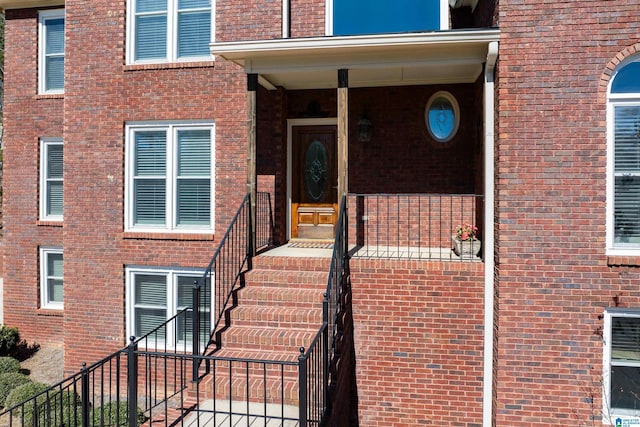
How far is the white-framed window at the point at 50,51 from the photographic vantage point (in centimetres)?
945

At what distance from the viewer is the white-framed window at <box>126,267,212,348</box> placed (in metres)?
7.51

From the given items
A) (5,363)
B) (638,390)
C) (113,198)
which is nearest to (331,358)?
(638,390)

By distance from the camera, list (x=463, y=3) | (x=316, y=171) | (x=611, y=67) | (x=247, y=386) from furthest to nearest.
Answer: (x=316, y=171), (x=463, y=3), (x=611, y=67), (x=247, y=386)

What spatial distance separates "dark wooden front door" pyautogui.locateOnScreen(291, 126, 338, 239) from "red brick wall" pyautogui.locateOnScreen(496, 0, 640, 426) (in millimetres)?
3401

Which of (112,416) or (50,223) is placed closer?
(112,416)

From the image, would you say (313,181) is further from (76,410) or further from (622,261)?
(76,410)

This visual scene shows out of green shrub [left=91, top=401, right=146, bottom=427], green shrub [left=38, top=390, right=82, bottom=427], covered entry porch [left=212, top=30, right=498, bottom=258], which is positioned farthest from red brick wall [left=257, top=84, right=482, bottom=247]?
green shrub [left=38, top=390, right=82, bottom=427]

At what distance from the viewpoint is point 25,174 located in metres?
9.55

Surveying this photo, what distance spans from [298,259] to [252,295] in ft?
2.83

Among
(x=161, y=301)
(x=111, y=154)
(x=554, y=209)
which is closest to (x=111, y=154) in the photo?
(x=111, y=154)

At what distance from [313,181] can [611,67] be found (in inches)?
190

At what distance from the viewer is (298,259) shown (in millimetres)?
6242

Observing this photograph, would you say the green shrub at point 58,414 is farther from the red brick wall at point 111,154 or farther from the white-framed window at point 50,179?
the white-framed window at point 50,179

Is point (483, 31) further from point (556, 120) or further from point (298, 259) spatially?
point (298, 259)
